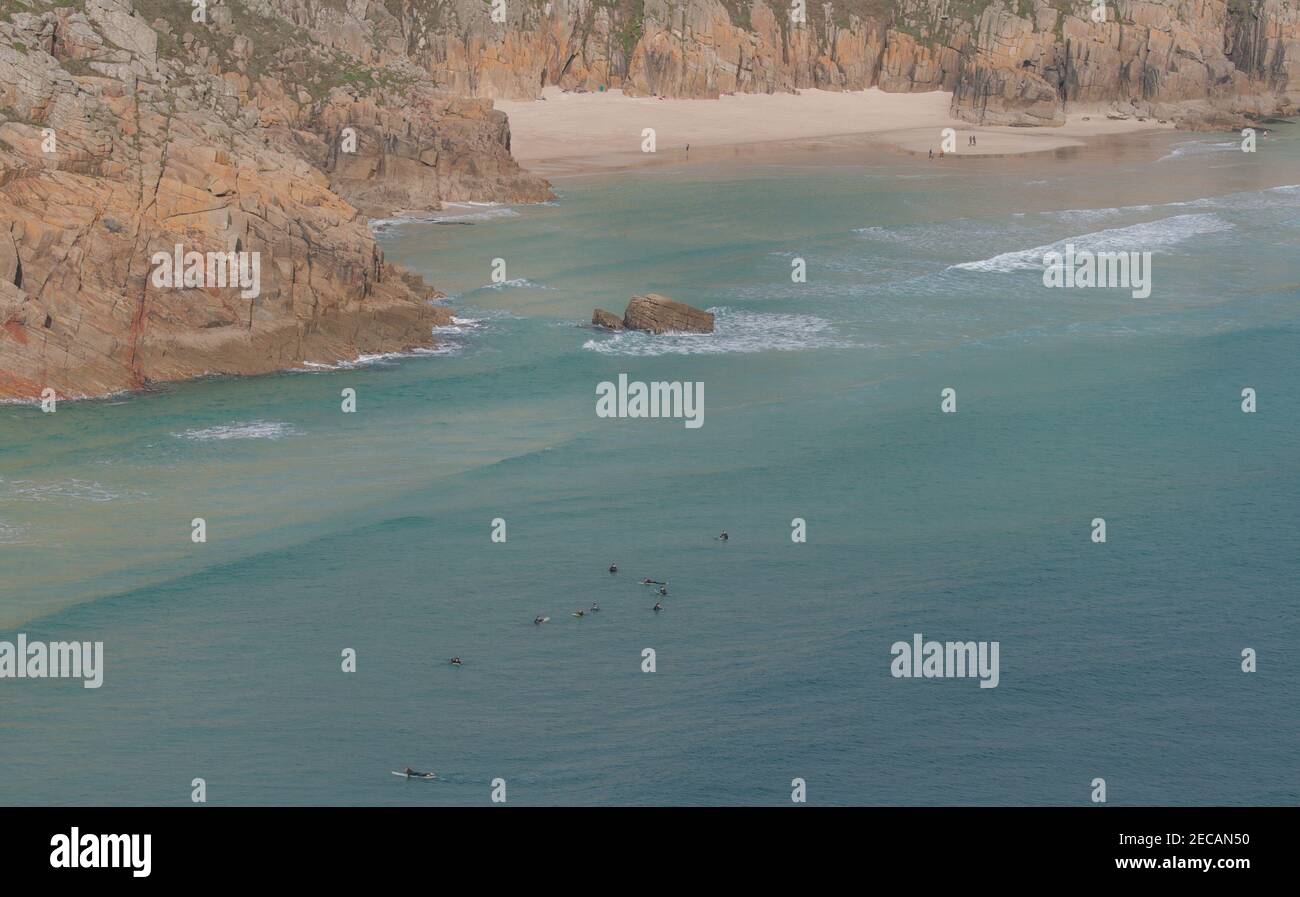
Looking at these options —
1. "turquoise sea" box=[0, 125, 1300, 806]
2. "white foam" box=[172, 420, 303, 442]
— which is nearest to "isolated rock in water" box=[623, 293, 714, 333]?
"turquoise sea" box=[0, 125, 1300, 806]

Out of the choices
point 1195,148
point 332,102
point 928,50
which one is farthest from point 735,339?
point 928,50

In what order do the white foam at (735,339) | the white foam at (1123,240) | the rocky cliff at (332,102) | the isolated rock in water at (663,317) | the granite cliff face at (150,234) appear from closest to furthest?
the granite cliff face at (150,234)
the rocky cliff at (332,102)
the white foam at (735,339)
the isolated rock in water at (663,317)
the white foam at (1123,240)

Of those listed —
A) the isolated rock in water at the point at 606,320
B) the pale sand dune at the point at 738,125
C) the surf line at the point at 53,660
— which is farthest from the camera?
the pale sand dune at the point at 738,125

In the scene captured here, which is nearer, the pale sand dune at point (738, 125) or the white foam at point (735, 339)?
the white foam at point (735, 339)

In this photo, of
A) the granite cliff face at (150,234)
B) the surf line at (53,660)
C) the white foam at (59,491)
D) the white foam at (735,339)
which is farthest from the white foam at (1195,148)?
the surf line at (53,660)

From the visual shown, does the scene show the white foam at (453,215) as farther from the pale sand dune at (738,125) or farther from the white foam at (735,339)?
the white foam at (735,339)

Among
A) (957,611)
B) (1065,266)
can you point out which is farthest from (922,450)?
(1065,266)
